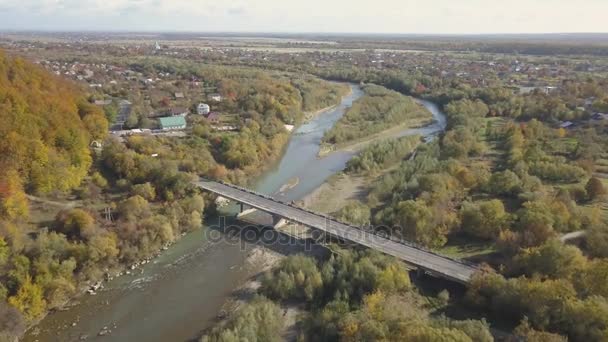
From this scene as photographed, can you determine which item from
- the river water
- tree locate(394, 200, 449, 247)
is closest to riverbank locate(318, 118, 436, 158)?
tree locate(394, 200, 449, 247)

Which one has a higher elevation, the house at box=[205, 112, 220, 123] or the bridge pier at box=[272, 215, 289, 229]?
the house at box=[205, 112, 220, 123]

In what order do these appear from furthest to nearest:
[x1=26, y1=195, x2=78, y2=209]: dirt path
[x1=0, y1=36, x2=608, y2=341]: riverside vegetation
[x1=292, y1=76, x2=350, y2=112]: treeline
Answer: [x1=292, y1=76, x2=350, y2=112]: treeline < [x1=26, y1=195, x2=78, y2=209]: dirt path < [x1=0, y1=36, x2=608, y2=341]: riverside vegetation

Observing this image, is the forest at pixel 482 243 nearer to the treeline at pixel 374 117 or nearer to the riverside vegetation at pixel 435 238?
the riverside vegetation at pixel 435 238

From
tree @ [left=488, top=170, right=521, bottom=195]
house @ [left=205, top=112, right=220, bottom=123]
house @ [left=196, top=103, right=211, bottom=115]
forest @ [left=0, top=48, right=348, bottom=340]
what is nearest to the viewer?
forest @ [left=0, top=48, right=348, bottom=340]

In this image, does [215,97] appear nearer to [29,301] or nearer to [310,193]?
[310,193]

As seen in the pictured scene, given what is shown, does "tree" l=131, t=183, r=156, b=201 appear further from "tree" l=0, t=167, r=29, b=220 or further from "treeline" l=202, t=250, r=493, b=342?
"treeline" l=202, t=250, r=493, b=342

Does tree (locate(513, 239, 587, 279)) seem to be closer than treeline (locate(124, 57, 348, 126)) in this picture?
Yes

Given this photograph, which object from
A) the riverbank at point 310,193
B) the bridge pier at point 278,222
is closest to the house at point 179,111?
the riverbank at point 310,193
